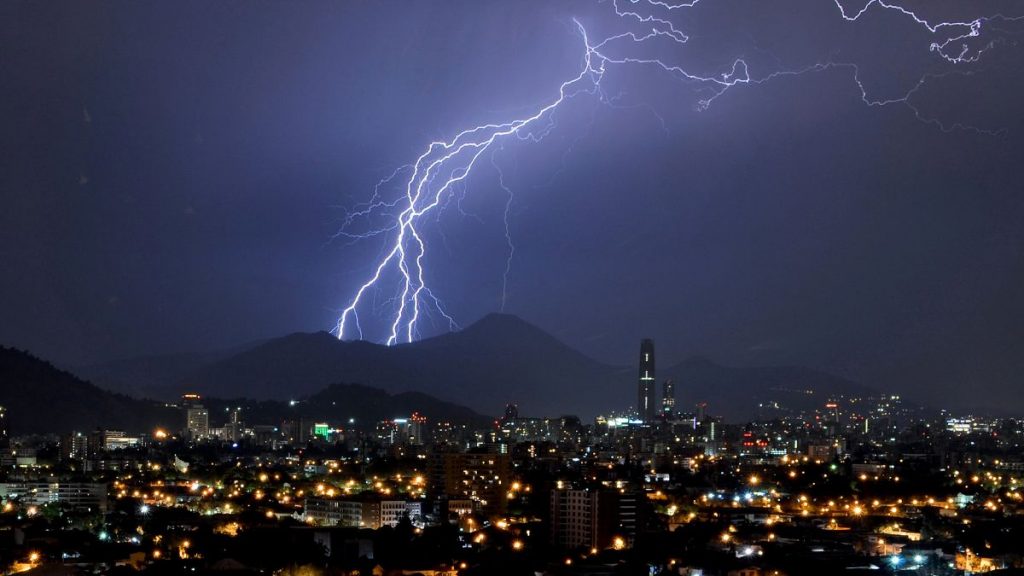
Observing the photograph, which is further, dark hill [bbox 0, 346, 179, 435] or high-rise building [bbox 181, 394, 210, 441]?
high-rise building [bbox 181, 394, 210, 441]

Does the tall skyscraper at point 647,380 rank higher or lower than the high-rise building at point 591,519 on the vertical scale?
higher

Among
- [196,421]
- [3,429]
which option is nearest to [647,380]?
[196,421]

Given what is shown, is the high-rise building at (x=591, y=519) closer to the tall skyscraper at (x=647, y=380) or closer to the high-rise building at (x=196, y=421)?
the high-rise building at (x=196, y=421)

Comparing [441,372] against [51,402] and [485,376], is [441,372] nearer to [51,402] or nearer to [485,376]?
[485,376]

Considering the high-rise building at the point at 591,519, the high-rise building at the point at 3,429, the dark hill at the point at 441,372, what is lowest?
the high-rise building at the point at 591,519

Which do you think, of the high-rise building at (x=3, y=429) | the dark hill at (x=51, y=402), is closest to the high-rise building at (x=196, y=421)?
the dark hill at (x=51, y=402)

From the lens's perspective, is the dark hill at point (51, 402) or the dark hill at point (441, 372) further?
the dark hill at point (441, 372)

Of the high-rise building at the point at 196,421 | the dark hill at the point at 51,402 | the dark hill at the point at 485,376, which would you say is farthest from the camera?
the dark hill at the point at 485,376

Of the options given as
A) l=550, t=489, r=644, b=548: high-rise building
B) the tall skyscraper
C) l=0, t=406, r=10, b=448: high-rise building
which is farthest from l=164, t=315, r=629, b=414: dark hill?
l=550, t=489, r=644, b=548: high-rise building

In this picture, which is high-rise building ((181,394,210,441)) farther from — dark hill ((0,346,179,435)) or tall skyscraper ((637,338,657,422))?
tall skyscraper ((637,338,657,422))
